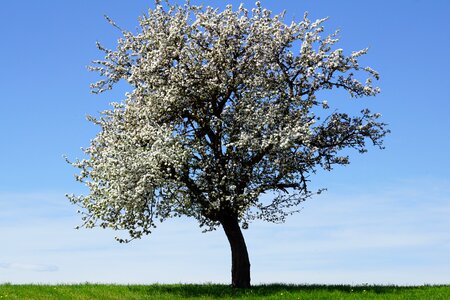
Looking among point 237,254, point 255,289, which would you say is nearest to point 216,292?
point 255,289

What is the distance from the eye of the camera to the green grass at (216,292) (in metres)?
30.2

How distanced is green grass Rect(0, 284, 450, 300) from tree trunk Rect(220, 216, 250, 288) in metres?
0.62

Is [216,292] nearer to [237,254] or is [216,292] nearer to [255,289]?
[255,289]

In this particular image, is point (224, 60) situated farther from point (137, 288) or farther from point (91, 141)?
point (137, 288)

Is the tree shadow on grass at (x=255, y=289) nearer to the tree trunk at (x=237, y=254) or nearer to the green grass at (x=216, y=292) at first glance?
the green grass at (x=216, y=292)

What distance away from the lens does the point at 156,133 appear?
1240 inches

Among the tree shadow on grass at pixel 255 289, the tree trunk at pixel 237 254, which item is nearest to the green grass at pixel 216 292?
the tree shadow on grass at pixel 255 289

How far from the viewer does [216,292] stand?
32.3 m

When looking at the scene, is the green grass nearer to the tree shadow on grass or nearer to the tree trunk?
the tree shadow on grass

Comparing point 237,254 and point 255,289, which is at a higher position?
point 237,254

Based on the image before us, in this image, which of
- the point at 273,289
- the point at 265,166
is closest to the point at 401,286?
the point at 273,289

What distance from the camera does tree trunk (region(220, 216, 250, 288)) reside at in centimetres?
3366

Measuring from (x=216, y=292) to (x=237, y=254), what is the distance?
243 cm

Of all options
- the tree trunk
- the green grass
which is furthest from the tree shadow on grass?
the tree trunk
